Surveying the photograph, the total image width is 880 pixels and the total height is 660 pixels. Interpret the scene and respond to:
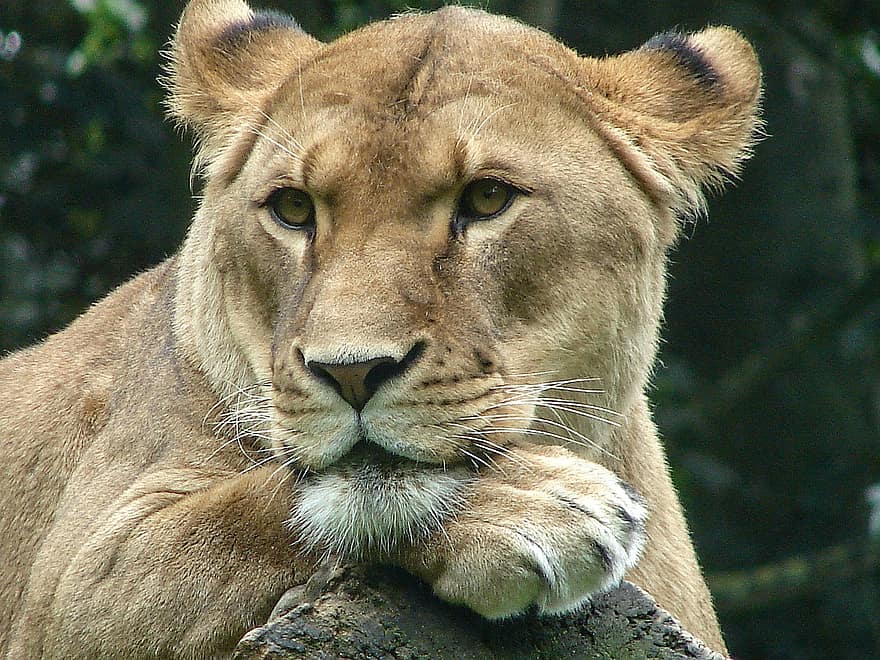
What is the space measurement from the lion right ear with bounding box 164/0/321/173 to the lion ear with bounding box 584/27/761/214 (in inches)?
34.5

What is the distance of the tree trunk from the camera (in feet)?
8.68

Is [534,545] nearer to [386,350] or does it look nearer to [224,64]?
[386,350]

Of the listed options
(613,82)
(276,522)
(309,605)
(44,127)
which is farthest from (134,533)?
(44,127)

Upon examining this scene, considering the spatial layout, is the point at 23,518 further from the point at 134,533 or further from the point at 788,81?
the point at 788,81

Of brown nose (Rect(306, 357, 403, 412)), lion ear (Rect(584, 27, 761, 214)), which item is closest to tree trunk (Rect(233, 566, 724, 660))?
brown nose (Rect(306, 357, 403, 412))

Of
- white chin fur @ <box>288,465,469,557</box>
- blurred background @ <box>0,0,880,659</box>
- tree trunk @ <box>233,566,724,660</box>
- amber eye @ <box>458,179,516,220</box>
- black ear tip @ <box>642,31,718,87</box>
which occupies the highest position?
black ear tip @ <box>642,31,718,87</box>

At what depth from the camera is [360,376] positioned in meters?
2.80

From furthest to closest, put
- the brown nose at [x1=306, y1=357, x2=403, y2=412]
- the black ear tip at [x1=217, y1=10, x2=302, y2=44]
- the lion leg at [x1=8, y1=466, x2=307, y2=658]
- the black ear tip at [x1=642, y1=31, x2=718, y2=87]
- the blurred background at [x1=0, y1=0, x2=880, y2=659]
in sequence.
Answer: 1. the blurred background at [x1=0, y1=0, x2=880, y2=659]
2. the black ear tip at [x1=217, y1=10, x2=302, y2=44]
3. the black ear tip at [x1=642, y1=31, x2=718, y2=87]
4. the lion leg at [x1=8, y1=466, x2=307, y2=658]
5. the brown nose at [x1=306, y1=357, x2=403, y2=412]

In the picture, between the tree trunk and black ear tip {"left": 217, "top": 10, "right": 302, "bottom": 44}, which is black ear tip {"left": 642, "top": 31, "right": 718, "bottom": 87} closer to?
black ear tip {"left": 217, "top": 10, "right": 302, "bottom": 44}

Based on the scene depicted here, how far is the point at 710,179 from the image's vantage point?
3.84 meters

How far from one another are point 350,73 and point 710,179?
101 cm

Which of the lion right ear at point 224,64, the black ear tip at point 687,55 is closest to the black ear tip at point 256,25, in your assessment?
the lion right ear at point 224,64

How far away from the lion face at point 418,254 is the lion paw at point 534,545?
0.08m

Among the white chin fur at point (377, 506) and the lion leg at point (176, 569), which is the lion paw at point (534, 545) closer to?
the white chin fur at point (377, 506)
